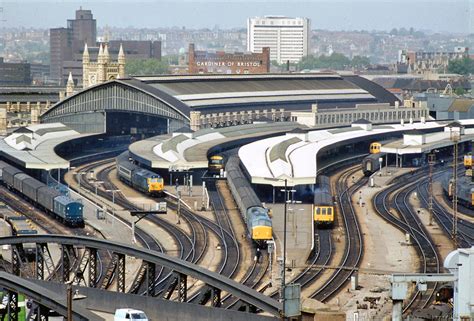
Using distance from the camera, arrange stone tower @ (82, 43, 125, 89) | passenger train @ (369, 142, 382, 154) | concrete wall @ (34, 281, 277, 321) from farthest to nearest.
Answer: stone tower @ (82, 43, 125, 89), passenger train @ (369, 142, 382, 154), concrete wall @ (34, 281, 277, 321)

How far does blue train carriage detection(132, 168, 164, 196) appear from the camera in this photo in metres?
93.8

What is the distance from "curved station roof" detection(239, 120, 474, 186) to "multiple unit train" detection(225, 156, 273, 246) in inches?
42.1

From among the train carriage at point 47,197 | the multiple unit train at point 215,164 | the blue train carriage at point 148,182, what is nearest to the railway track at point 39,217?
the train carriage at point 47,197

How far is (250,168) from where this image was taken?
3802 inches

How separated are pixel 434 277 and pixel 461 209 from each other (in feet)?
170

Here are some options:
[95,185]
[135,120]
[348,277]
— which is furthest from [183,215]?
[135,120]

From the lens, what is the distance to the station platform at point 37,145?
102 metres

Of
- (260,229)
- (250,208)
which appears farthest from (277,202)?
(260,229)

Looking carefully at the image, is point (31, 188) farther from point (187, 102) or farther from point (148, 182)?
point (187, 102)

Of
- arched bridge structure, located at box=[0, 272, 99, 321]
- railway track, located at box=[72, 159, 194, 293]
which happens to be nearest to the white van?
arched bridge structure, located at box=[0, 272, 99, 321]

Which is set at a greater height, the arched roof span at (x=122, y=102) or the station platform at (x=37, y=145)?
the arched roof span at (x=122, y=102)

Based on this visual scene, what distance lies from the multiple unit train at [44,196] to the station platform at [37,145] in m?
2.38

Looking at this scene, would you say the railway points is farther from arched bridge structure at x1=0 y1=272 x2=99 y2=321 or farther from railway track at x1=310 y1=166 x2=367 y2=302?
arched bridge structure at x1=0 y1=272 x2=99 y2=321

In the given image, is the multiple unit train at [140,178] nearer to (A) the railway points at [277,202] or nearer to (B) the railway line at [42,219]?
(A) the railway points at [277,202]
